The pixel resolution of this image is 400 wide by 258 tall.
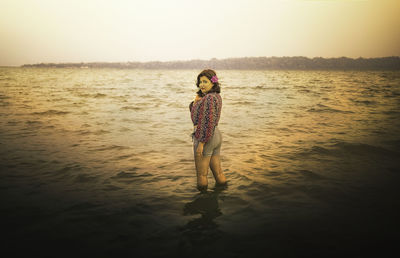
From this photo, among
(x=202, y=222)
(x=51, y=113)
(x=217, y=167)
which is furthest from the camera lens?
(x=51, y=113)

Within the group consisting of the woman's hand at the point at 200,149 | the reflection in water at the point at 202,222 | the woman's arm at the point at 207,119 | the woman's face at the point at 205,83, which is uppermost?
the woman's face at the point at 205,83

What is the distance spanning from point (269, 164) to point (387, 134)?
6400mm

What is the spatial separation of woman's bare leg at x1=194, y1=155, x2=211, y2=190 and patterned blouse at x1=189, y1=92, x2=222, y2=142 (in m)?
0.37

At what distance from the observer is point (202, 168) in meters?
4.55

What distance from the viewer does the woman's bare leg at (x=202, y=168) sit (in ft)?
14.6

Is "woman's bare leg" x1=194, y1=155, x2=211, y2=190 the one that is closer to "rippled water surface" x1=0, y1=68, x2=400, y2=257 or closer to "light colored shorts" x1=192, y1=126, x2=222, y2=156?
"light colored shorts" x1=192, y1=126, x2=222, y2=156

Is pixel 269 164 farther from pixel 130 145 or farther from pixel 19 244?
pixel 19 244

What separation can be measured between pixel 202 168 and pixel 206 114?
1.02 meters

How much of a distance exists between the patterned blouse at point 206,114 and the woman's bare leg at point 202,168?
37 cm

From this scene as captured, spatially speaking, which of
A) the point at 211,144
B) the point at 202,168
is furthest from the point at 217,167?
the point at 211,144

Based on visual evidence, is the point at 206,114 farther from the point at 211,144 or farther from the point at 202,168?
the point at 202,168

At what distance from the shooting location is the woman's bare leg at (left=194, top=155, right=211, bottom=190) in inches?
175

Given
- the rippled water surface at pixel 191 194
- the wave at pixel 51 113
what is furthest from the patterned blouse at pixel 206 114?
the wave at pixel 51 113

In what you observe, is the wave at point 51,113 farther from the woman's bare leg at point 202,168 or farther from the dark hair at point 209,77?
the dark hair at point 209,77
